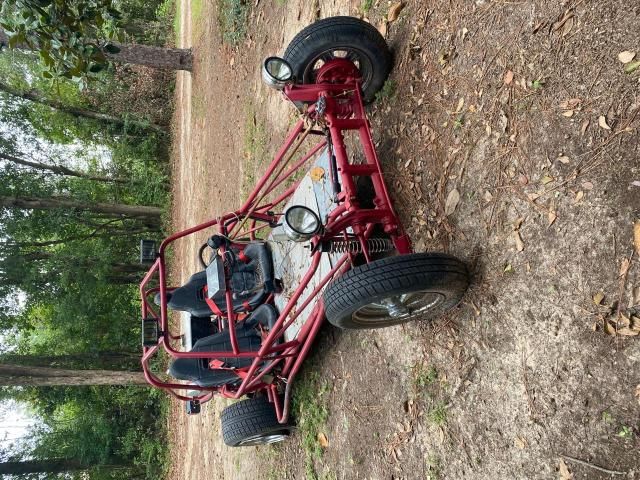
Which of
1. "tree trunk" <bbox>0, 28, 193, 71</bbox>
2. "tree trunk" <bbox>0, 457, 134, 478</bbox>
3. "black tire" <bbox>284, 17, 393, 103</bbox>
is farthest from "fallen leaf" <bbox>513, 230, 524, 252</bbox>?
"tree trunk" <bbox>0, 457, 134, 478</bbox>

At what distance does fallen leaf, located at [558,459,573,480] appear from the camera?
8.64ft

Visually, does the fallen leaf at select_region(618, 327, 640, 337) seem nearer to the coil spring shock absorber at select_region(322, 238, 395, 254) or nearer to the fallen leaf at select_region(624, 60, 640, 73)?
the fallen leaf at select_region(624, 60, 640, 73)

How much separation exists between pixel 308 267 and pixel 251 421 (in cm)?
188

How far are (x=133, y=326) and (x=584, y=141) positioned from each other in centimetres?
1598

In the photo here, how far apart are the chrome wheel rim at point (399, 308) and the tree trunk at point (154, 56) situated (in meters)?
9.73

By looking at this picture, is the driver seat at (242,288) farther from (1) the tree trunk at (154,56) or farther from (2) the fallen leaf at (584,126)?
(1) the tree trunk at (154,56)

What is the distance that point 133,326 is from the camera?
646 inches

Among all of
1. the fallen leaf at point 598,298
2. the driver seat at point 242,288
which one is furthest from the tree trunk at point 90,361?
the fallen leaf at point 598,298

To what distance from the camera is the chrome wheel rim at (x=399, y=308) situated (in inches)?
131

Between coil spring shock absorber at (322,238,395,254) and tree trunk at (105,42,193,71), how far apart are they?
9.47m

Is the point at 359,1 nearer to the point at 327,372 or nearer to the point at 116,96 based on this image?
the point at 327,372

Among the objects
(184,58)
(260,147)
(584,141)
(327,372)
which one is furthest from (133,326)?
(584,141)

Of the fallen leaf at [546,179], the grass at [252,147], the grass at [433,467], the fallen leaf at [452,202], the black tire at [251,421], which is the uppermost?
the grass at [252,147]

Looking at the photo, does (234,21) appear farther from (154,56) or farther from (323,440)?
(323,440)
